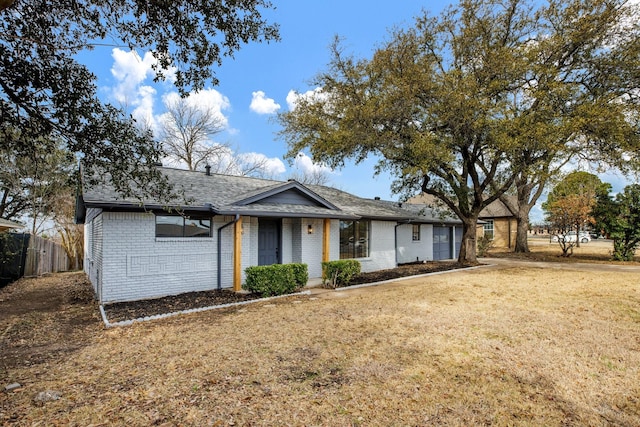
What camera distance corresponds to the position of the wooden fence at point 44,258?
589 inches

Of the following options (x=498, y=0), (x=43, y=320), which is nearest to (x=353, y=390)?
(x=43, y=320)

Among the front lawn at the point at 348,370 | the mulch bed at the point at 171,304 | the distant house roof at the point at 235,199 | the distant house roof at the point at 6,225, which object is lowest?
the mulch bed at the point at 171,304

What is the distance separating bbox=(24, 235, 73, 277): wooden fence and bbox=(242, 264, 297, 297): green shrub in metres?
12.0

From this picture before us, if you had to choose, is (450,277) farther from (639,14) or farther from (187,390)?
(639,14)

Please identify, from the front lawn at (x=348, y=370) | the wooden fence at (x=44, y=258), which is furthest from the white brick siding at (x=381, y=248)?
the wooden fence at (x=44, y=258)

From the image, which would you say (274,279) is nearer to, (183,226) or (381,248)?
(183,226)

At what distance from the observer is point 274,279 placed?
9469 mm

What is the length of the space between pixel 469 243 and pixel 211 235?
45.3 feet

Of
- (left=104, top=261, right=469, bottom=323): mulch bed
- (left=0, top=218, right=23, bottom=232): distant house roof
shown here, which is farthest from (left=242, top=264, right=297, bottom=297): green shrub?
(left=0, top=218, right=23, bottom=232): distant house roof

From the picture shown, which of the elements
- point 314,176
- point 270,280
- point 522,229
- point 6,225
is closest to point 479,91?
point 270,280

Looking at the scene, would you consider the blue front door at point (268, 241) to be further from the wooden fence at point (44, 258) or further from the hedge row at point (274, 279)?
the wooden fence at point (44, 258)

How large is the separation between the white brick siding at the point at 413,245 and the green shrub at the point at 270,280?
9.24 meters

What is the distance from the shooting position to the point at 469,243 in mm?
17688

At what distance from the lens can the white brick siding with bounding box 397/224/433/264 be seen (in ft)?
58.2
